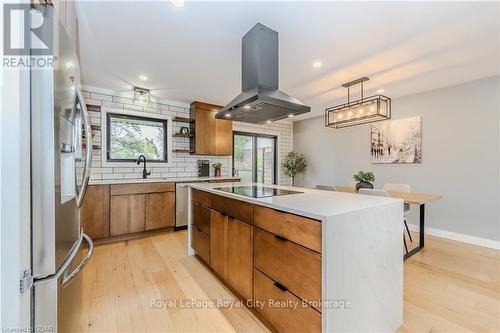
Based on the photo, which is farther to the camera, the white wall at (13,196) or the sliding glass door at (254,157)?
the sliding glass door at (254,157)

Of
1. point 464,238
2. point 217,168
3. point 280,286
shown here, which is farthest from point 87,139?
point 464,238

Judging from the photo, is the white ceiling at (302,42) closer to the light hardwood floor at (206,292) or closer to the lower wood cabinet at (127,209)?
the lower wood cabinet at (127,209)

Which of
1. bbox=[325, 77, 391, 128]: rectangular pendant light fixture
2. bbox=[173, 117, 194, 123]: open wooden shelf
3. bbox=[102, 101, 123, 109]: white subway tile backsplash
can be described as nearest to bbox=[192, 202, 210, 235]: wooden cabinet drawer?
bbox=[325, 77, 391, 128]: rectangular pendant light fixture

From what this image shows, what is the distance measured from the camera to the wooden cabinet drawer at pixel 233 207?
5.62 feet

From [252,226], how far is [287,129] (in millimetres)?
4786

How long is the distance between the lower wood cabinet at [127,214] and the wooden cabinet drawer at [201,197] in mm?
1234

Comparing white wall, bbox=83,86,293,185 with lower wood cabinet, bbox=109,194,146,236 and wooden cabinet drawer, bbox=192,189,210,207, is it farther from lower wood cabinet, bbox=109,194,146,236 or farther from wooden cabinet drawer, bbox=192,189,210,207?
wooden cabinet drawer, bbox=192,189,210,207

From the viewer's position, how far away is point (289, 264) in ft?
4.39

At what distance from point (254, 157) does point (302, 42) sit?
11.7 ft

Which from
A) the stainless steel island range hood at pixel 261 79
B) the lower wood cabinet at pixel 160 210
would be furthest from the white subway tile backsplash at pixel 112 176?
the stainless steel island range hood at pixel 261 79

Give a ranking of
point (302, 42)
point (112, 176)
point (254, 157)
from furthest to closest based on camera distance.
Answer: point (254, 157) < point (112, 176) < point (302, 42)

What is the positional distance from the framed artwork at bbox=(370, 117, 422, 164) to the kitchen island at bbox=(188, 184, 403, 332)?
2.79 meters

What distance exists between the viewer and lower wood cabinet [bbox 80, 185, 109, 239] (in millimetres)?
3061

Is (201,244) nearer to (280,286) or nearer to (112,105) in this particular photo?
(280,286)
